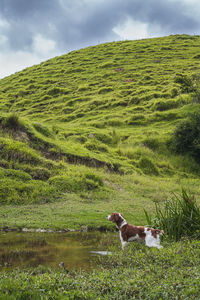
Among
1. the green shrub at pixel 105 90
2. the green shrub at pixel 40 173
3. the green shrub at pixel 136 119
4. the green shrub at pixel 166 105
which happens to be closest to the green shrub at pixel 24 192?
the green shrub at pixel 40 173

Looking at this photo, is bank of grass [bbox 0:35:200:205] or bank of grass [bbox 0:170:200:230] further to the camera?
Answer: bank of grass [bbox 0:35:200:205]

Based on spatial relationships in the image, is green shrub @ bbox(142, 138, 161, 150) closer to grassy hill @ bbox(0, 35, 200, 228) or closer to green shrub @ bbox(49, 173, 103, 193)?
grassy hill @ bbox(0, 35, 200, 228)

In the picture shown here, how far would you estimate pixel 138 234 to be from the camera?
7672 mm

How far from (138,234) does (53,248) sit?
2427 millimetres

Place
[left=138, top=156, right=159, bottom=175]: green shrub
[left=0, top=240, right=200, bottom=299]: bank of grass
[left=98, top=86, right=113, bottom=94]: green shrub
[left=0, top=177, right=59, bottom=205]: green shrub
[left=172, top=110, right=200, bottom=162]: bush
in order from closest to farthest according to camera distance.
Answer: [left=0, top=240, right=200, bottom=299]: bank of grass, [left=0, top=177, right=59, bottom=205]: green shrub, [left=138, top=156, right=159, bottom=175]: green shrub, [left=172, top=110, right=200, bottom=162]: bush, [left=98, top=86, right=113, bottom=94]: green shrub

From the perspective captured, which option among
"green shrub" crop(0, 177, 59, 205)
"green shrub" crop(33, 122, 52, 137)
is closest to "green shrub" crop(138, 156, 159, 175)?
"green shrub" crop(33, 122, 52, 137)

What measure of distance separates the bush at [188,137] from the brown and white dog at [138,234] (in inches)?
779

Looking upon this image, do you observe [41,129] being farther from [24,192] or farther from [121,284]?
[121,284]

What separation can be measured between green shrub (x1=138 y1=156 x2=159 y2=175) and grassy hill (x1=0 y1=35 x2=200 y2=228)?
9 centimetres

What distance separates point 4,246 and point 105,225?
13.7ft

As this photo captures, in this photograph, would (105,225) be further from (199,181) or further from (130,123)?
(130,123)

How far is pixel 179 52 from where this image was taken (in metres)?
61.8

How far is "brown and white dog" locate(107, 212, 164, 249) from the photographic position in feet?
23.8

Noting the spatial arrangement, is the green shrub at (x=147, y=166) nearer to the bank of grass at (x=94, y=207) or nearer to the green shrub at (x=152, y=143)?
the green shrub at (x=152, y=143)
